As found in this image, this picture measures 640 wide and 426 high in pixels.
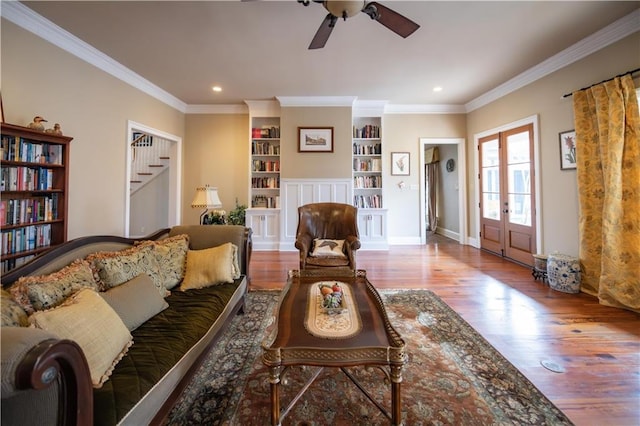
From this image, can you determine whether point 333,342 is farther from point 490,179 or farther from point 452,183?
point 452,183

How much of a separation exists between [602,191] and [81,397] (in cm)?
440

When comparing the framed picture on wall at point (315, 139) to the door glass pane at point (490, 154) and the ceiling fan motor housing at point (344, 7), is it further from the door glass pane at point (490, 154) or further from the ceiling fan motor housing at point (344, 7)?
the ceiling fan motor housing at point (344, 7)

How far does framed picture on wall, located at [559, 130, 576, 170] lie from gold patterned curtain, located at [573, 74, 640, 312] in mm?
286

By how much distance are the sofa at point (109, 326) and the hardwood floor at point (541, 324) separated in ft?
4.48

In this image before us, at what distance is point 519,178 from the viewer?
4.26 meters

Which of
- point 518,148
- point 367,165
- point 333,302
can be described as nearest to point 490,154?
point 518,148

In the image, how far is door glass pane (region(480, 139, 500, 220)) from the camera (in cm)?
479

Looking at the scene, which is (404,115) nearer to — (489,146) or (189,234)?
(489,146)

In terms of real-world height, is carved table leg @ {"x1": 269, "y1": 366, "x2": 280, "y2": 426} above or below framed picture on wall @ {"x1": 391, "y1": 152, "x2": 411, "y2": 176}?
below

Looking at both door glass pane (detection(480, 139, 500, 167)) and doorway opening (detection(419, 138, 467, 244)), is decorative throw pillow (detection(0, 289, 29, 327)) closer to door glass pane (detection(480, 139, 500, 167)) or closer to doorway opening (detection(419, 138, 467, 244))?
doorway opening (detection(419, 138, 467, 244))

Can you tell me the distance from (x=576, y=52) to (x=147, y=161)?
7449 mm

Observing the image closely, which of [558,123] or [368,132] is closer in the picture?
[558,123]

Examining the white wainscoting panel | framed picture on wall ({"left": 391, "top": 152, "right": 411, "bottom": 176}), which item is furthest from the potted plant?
framed picture on wall ({"left": 391, "top": 152, "right": 411, "bottom": 176})

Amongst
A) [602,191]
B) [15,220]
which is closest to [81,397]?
[15,220]
